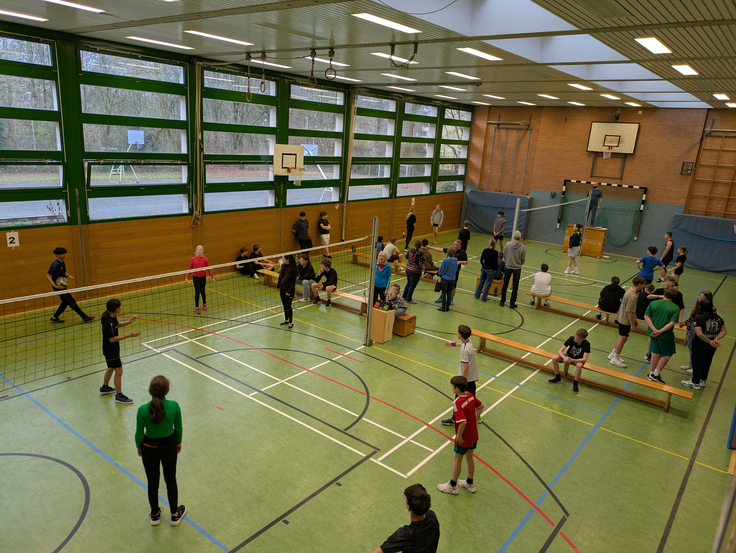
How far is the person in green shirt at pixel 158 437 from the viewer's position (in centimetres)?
498

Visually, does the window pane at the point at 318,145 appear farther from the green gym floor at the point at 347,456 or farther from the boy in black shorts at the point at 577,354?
the boy in black shorts at the point at 577,354

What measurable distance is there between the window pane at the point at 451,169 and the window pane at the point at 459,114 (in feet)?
7.47

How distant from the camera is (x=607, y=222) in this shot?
22.7 m

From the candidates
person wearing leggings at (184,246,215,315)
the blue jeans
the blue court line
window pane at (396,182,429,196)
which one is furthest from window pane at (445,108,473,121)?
the blue court line

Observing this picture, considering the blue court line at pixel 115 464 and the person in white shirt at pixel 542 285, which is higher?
the person in white shirt at pixel 542 285

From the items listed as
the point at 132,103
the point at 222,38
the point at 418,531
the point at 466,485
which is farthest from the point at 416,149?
the point at 418,531

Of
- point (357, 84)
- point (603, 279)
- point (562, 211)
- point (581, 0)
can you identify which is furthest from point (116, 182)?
point (562, 211)

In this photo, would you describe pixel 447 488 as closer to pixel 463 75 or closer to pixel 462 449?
pixel 462 449

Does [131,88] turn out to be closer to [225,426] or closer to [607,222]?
[225,426]

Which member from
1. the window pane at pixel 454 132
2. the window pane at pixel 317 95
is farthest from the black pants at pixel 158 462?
the window pane at pixel 454 132

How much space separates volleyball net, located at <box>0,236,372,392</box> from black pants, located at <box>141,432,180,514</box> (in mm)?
3336

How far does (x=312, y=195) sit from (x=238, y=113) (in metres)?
4.13

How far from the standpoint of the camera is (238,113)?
590 inches

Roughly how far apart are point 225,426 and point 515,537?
4.20m
